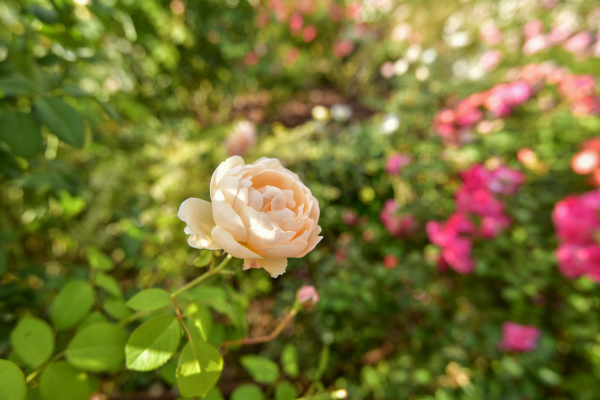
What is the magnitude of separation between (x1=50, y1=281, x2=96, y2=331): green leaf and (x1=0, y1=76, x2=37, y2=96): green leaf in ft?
1.03

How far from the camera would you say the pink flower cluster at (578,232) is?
3.31ft

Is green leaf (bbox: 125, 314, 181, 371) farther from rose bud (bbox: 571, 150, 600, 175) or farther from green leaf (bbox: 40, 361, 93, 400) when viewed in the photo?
rose bud (bbox: 571, 150, 600, 175)

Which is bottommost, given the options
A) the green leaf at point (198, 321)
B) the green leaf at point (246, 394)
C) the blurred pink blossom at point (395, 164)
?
the green leaf at point (246, 394)

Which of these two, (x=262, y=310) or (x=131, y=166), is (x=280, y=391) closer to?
(x=262, y=310)

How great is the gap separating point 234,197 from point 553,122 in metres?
2.10

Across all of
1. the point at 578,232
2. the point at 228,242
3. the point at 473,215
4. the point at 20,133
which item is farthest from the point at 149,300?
the point at 578,232

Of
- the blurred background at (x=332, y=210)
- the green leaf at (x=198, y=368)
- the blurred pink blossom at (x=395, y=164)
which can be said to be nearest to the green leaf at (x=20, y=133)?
the blurred background at (x=332, y=210)

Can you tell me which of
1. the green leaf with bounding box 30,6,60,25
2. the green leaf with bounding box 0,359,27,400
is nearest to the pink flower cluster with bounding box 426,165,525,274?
the green leaf with bounding box 0,359,27,400

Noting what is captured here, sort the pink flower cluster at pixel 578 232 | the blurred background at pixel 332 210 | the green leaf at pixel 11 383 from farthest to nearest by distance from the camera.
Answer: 1. the pink flower cluster at pixel 578 232
2. the blurred background at pixel 332 210
3. the green leaf at pixel 11 383

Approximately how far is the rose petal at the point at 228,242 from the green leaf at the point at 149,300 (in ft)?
0.42

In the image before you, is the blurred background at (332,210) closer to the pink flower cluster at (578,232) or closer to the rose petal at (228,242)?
the pink flower cluster at (578,232)

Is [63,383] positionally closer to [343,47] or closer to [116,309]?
[116,309]

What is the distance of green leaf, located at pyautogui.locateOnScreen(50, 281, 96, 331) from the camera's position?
1.43ft

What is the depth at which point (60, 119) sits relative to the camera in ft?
1.65
